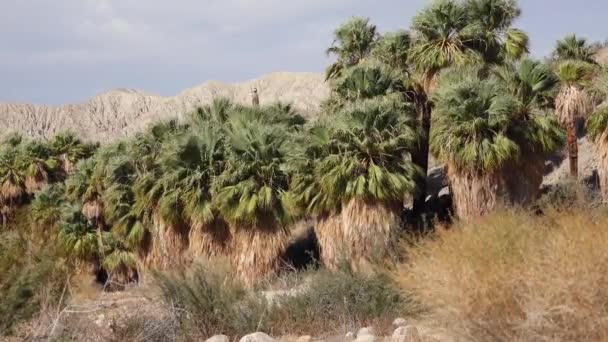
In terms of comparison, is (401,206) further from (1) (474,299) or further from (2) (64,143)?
(2) (64,143)

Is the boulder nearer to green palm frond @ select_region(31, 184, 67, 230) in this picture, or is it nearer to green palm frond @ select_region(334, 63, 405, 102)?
green palm frond @ select_region(334, 63, 405, 102)

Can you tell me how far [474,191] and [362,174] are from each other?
3.44m

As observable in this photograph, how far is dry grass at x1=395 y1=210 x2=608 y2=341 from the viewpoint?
7.36 m

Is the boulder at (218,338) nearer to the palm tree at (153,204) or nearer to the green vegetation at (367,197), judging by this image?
the green vegetation at (367,197)

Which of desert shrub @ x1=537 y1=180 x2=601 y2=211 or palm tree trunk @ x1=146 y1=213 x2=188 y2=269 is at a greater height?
desert shrub @ x1=537 y1=180 x2=601 y2=211

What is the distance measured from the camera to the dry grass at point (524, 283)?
736 centimetres

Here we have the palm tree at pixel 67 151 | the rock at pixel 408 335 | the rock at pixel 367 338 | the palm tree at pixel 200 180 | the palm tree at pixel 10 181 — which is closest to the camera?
the rock at pixel 408 335

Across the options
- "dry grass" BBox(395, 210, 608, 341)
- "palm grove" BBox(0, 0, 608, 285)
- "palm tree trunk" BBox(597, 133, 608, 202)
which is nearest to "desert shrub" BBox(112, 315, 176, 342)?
"dry grass" BBox(395, 210, 608, 341)

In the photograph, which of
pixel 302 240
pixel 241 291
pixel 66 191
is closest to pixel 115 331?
pixel 241 291

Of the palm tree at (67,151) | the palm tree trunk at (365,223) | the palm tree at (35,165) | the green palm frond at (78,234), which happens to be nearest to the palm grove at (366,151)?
the palm tree trunk at (365,223)

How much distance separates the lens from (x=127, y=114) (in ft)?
409

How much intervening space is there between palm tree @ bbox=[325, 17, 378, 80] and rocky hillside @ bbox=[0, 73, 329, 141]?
73.7 m

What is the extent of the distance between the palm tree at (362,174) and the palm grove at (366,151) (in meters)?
0.04

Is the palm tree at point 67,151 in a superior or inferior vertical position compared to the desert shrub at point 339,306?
superior
